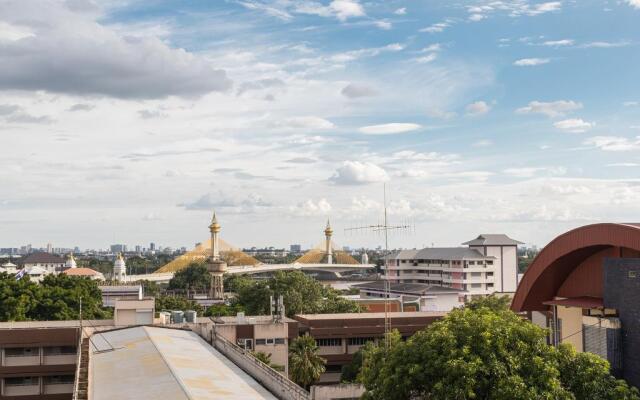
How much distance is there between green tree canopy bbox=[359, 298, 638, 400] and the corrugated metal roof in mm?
6704

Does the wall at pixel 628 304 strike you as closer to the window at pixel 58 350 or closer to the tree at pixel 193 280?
the window at pixel 58 350

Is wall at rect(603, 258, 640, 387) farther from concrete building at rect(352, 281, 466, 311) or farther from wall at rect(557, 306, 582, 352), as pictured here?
concrete building at rect(352, 281, 466, 311)

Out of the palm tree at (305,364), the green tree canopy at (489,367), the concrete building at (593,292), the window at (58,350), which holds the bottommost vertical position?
the palm tree at (305,364)

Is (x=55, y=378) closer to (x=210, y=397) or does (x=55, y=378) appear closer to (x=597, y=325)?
(x=210, y=397)

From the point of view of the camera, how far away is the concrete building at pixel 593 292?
2236 centimetres

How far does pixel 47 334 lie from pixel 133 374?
20.4 m

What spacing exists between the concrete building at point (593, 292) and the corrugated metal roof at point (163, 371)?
38.6ft

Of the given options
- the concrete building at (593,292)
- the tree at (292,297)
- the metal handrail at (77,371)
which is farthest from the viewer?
the tree at (292,297)

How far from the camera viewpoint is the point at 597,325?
23469 millimetres

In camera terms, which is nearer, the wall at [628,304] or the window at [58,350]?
the wall at [628,304]

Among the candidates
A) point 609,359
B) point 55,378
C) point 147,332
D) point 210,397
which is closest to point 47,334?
point 55,378

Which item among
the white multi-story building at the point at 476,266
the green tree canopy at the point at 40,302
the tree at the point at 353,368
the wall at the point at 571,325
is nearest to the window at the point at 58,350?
the green tree canopy at the point at 40,302

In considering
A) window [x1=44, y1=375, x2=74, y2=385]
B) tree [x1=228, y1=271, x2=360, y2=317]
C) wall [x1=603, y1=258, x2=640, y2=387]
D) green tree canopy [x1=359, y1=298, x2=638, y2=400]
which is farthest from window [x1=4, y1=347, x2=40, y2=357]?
wall [x1=603, y1=258, x2=640, y2=387]

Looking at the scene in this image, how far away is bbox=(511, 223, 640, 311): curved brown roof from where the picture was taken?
23.2 m
